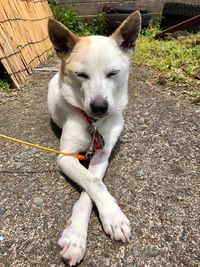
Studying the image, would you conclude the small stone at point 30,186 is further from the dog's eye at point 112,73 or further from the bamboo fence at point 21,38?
the bamboo fence at point 21,38

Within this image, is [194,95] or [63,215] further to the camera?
[194,95]

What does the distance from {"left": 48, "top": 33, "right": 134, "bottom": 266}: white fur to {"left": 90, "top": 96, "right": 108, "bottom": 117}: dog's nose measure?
1.4 inches

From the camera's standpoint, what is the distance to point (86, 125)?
267 cm

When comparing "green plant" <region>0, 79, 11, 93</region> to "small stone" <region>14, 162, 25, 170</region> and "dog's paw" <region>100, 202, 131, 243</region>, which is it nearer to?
"small stone" <region>14, 162, 25, 170</region>

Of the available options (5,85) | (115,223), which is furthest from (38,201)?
(5,85)

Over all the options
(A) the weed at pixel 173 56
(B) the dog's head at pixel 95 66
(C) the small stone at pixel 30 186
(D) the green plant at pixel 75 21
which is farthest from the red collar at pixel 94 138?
(D) the green plant at pixel 75 21

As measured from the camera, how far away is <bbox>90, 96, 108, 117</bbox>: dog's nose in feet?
Result: 7.68

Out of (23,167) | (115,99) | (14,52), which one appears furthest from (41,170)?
(14,52)

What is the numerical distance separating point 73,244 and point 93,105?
974 millimetres

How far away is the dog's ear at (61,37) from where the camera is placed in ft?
8.32


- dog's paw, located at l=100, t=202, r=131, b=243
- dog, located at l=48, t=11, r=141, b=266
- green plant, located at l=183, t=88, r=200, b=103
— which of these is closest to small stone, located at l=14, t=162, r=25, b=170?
dog, located at l=48, t=11, r=141, b=266

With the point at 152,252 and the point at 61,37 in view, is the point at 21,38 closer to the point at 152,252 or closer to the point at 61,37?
the point at 61,37

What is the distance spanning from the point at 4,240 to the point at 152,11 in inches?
292

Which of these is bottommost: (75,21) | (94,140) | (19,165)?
(75,21)
